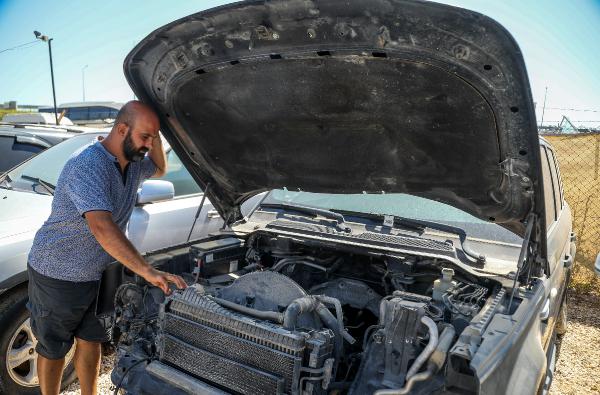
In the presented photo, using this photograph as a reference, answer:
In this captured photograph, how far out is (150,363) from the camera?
2504 mm

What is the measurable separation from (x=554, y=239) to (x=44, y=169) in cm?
449

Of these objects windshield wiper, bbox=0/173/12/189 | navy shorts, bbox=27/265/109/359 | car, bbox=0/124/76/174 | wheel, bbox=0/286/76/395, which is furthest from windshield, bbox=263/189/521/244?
car, bbox=0/124/76/174

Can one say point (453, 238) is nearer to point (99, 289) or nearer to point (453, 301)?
point (453, 301)

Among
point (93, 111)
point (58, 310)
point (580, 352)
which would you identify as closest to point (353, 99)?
point (58, 310)

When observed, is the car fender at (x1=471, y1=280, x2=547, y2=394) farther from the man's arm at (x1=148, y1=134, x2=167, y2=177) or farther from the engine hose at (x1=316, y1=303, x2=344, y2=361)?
the man's arm at (x1=148, y1=134, x2=167, y2=177)

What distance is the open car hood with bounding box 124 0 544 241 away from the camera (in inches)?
77.5

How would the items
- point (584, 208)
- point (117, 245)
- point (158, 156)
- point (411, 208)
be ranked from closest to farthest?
point (117, 245) → point (158, 156) → point (411, 208) → point (584, 208)

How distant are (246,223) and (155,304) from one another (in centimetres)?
102

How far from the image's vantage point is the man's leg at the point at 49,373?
9.50 ft

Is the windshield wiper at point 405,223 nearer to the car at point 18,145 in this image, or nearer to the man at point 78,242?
the man at point 78,242

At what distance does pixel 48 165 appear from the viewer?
15.1ft

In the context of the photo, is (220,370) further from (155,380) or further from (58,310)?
(58,310)

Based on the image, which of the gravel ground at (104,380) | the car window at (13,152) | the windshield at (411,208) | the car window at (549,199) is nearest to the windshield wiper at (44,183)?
the gravel ground at (104,380)

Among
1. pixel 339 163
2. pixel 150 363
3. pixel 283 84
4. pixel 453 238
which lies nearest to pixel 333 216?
pixel 339 163
